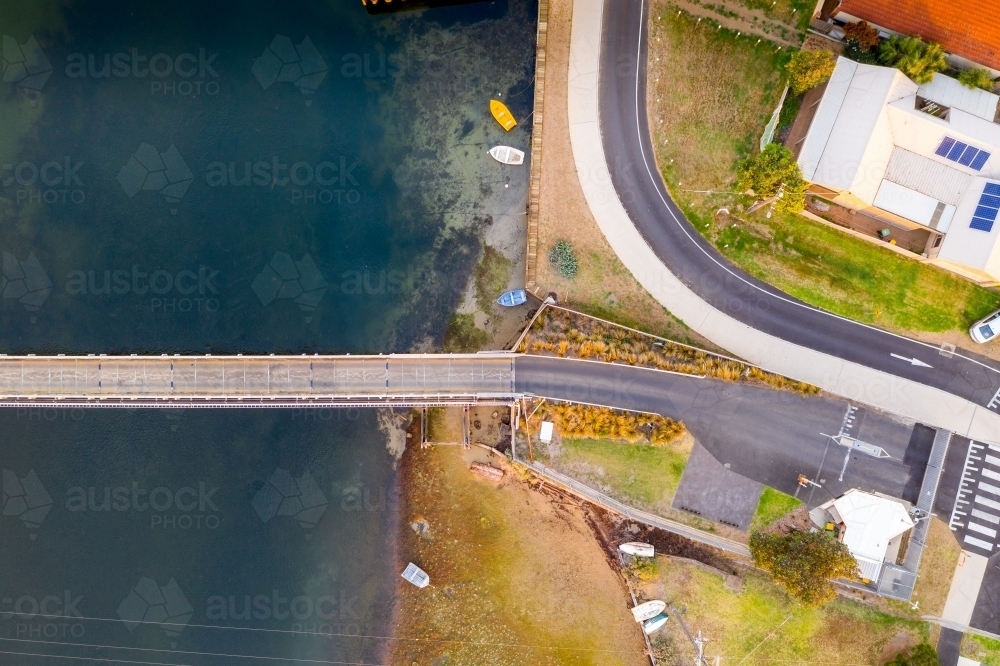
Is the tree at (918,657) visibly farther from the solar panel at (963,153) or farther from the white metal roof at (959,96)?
the white metal roof at (959,96)

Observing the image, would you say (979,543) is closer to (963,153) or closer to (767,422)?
(767,422)

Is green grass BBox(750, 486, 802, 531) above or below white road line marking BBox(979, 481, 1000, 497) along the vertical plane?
below

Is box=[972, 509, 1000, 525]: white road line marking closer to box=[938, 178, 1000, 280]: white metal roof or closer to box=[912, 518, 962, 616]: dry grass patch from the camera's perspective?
box=[912, 518, 962, 616]: dry grass patch

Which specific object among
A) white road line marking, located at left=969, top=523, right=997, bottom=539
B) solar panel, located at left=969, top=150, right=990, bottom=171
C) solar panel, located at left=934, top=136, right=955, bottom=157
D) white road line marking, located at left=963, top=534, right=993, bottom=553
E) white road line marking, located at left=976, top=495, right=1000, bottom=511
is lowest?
white road line marking, located at left=963, top=534, right=993, bottom=553

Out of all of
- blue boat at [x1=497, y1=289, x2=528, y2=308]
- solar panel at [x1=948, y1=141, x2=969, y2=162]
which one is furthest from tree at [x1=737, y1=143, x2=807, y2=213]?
blue boat at [x1=497, y1=289, x2=528, y2=308]

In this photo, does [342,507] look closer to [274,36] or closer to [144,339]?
[144,339]

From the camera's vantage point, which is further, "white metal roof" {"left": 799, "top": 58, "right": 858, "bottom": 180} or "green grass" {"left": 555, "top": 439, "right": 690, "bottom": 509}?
"green grass" {"left": 555, "top": 439, "right": 690, "bottom": 509}

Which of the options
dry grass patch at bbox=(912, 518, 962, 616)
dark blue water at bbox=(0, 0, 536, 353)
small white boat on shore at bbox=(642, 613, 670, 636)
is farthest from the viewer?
dark blue water at bbox=(0, 0, 536, 353)
